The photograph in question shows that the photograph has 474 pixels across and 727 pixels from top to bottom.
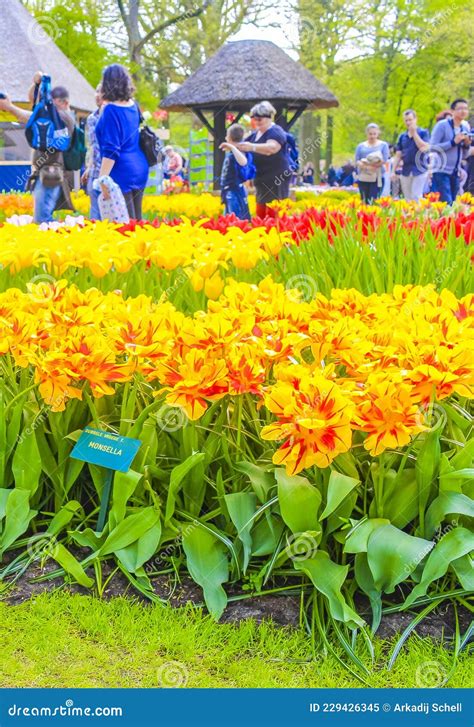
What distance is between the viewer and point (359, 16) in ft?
104

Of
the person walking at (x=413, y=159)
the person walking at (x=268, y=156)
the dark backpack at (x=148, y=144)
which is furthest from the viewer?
the person walking at (x=413, y=159)

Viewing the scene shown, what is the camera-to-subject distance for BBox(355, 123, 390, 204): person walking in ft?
42.2

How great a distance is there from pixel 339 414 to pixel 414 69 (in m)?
31.8

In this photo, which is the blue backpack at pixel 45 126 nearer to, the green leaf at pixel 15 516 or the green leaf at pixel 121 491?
the green leaf at pixel 15 516

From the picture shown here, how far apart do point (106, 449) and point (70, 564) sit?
33 centimetres

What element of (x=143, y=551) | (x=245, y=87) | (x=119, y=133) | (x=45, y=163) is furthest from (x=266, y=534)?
(x=245, y=87)

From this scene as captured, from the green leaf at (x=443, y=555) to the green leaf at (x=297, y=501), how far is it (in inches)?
11.5

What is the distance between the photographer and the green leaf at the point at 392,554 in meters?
2.01

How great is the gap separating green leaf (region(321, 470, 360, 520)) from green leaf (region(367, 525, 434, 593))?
14cm

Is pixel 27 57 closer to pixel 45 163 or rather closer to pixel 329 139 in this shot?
pixel 329 139

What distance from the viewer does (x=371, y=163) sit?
42.1ft

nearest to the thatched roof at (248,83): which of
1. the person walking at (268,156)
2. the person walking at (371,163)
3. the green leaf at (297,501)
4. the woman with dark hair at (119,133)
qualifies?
the person walking at (371,163)

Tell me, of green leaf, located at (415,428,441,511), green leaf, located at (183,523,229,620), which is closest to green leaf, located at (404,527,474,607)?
green leaf, located at (415,428,441,511)
